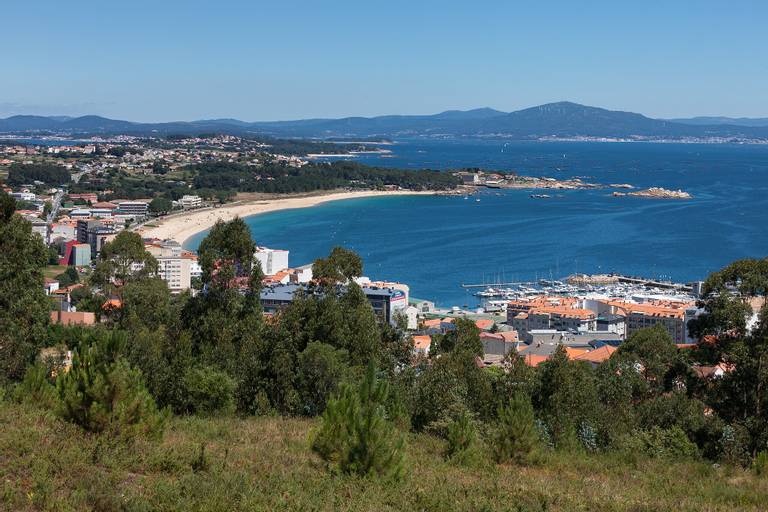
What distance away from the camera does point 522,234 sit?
3319cm

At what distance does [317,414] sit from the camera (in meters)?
6.04

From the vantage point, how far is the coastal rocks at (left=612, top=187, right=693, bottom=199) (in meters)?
45.8

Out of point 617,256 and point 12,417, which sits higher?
point 12,417

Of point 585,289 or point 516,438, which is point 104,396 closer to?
point 516,438

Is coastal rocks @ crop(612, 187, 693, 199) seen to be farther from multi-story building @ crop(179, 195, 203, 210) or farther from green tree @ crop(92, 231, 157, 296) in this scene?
green tree @ crop(92, 231, 157, 296)

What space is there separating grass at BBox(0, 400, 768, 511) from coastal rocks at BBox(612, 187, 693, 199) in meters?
43.1

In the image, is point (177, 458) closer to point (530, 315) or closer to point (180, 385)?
point (180, 385)

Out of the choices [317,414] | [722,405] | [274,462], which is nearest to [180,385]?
[317,414]

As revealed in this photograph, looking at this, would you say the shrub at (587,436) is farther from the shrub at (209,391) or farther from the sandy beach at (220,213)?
the sandy beach at (220,213)

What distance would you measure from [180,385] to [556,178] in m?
53.0

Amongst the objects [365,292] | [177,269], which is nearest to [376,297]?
[365,292]

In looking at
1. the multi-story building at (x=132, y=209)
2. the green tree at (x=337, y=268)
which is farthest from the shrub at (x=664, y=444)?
the multi-story building at (x=132, y=209)

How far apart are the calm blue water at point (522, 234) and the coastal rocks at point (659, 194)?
841mm

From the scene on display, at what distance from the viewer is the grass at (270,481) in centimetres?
307
